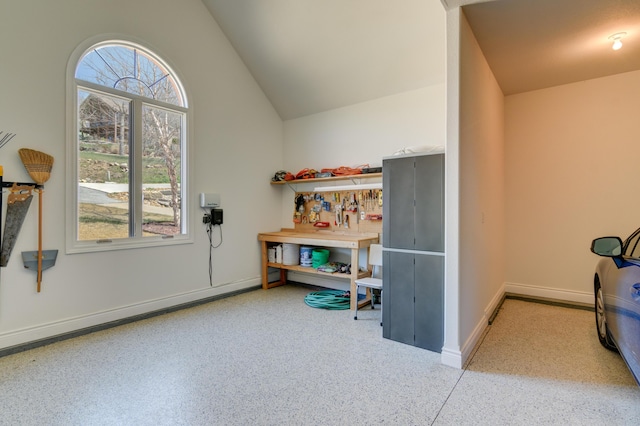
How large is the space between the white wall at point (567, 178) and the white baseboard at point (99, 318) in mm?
4102

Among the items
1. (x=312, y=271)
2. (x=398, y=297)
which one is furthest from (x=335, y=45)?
(x=398, y=297)

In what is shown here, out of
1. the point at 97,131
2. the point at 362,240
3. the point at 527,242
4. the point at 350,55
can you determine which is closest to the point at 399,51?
the point at 350,55

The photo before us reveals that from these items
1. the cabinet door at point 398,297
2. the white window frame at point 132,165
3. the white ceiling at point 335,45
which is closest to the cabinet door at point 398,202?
the cabinet door at point 398,297

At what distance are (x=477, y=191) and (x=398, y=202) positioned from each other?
733 mm

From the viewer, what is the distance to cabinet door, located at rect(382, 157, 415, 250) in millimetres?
2938

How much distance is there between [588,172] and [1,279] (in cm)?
610

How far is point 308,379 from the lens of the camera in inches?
91.7

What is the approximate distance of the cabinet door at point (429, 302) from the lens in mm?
2756

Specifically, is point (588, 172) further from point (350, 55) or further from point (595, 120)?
point (350, 55)

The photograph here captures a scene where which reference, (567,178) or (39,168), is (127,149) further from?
(567,178)

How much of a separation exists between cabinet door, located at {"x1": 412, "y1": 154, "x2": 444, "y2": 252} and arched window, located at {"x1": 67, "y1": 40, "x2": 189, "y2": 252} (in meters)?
2.85

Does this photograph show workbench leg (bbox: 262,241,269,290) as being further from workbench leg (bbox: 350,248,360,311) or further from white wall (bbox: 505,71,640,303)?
white wall (bbox: 505,71,640,303)

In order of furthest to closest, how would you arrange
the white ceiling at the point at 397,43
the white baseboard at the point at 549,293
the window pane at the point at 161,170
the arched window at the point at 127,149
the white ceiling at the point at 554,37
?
the white baseboard at the point at 549,293 < the window pane at the point at 161,170 < the arched window at the point at 127,149 < the white ceiling at the point at 397,43 < the white ceiling at the point at 554,37

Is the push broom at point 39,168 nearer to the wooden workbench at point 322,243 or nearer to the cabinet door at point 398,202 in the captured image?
the wooden workbench at point 322,243
